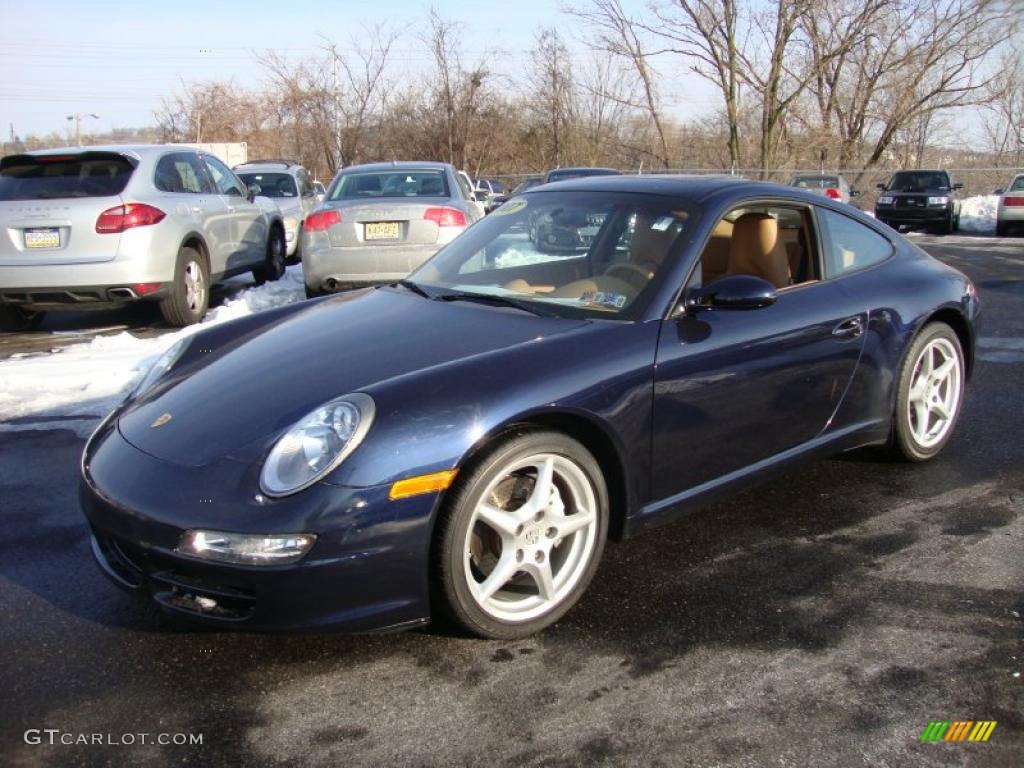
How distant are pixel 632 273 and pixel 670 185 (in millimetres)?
583

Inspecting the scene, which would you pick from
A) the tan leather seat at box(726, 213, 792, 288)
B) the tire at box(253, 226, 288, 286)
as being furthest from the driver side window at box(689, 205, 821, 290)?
the tire at box(253, 226, 288, 286)

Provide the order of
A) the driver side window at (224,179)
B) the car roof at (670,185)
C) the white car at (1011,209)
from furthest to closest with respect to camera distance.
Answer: the white car at (1011,209)
the driver side window at (224,179)
the car roof at (670,185)

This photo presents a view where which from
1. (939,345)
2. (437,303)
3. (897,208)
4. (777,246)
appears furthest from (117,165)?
(897,208)

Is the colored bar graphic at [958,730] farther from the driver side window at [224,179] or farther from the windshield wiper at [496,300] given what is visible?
the driver side window at [224,179]

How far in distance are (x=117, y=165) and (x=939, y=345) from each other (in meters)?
6.84

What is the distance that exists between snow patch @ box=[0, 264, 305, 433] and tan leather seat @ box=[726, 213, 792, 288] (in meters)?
3.09

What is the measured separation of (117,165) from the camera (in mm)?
7906

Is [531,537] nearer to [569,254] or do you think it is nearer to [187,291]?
[569,254]

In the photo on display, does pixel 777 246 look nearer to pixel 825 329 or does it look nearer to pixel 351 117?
pixel 825 329

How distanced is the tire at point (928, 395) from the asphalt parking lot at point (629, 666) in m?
0.56

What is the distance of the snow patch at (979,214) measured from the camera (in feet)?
74.5

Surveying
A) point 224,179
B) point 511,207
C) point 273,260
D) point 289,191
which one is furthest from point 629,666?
point 289,191

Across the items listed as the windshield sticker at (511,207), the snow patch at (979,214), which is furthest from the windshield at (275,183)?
the snow patch at (979,214)

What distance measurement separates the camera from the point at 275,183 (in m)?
14.1
